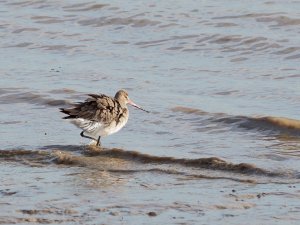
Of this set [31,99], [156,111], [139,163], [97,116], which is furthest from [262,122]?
[31,99]

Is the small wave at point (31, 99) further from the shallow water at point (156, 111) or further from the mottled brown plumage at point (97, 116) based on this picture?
the mottled brown plumage at point (97, 116)

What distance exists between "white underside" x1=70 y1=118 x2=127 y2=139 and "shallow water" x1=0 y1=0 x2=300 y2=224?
0.61 ft

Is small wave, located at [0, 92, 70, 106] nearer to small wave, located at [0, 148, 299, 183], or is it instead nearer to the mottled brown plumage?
the mottled brown plumage

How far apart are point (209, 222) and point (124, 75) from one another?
6.45 m

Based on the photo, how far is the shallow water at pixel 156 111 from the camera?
24.3 feet

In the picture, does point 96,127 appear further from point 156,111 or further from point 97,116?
point 156,111

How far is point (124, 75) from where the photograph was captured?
43.0 ft

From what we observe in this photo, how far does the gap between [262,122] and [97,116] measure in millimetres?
2061

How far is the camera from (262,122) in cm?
1070

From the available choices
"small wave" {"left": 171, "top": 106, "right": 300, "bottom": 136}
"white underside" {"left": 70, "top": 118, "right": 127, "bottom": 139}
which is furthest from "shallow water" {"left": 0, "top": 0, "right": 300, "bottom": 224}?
"white underside" {"left": 70, "top": 118, "right": 127, "bottom": 139}

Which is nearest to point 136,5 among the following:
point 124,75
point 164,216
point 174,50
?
point 174,50

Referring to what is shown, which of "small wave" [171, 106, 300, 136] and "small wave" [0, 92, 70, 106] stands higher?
"small wave" [0, 92, 70, 106]

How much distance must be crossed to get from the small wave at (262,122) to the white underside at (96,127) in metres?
1.43

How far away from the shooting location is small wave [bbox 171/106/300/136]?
10391 millimetres
